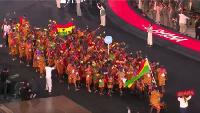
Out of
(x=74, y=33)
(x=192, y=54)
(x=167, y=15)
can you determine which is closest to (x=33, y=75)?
(x=74, y=33)

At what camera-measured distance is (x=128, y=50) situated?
31.0 m

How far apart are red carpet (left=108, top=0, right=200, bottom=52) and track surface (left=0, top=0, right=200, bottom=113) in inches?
45.7

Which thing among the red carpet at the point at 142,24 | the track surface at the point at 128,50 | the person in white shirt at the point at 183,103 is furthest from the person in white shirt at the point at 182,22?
the person in white shirt at the point at 183,103

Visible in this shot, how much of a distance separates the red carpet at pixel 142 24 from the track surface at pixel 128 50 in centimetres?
116

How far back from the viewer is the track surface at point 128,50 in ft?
83.6

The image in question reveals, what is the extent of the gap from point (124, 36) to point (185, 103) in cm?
1028

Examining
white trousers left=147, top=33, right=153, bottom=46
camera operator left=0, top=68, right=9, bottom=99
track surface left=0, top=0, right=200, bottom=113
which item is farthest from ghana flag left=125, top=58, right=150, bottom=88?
white trousers left=147, top=33, right=153, bottom=46

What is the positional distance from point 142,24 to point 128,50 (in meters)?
4.00

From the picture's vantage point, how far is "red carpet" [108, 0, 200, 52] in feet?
104

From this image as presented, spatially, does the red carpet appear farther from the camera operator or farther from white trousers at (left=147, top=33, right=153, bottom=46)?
the camera operator

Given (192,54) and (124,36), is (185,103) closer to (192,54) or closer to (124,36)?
(192,54)

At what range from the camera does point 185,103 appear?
23.5 meters

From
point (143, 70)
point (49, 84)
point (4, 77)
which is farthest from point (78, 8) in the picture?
point (143, 70)

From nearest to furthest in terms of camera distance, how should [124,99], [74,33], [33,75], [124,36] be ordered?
[124,99]
[33,75]
[74,33]
[124,36]
